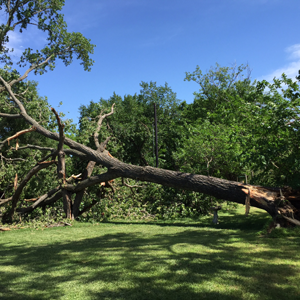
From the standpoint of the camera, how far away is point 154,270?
3688 mm

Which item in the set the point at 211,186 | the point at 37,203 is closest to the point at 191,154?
the point at 211,186

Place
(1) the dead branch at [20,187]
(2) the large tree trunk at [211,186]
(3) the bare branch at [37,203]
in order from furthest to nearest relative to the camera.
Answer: (3) the bare branch at [37,203], (1) the dead branch at [20,187], (2) the large tree trunk at [211,186]

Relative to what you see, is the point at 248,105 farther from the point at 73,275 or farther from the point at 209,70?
the point at 209,70

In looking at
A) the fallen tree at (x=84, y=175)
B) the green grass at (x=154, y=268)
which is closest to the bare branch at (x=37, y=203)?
the fallen tree at (x=84, y=175)

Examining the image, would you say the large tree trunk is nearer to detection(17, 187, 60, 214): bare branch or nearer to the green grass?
detection(17, 187, 60, 214): bare branch

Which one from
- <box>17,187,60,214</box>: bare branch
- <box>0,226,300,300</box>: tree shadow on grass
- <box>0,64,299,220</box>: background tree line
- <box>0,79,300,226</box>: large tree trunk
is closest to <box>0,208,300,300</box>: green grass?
<box>0,226,300,300</box>: tree shadow on grass

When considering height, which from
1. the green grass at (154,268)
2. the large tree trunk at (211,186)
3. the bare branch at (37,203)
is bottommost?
the green grass at (154,268)

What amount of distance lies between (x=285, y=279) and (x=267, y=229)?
324 centimetres

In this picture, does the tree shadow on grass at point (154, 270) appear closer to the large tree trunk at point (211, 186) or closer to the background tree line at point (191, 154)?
the large tree trunk at point (211, 186)

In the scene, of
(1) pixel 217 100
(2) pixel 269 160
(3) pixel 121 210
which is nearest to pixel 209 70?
(1) pixel 217 100

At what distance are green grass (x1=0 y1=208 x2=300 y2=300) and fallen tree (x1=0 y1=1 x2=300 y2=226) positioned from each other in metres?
1.15

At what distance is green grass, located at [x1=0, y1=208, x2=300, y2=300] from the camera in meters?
2.98

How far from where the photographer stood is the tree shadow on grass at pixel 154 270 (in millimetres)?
2975

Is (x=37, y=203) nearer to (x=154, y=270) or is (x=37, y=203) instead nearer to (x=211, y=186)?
(x=211, y=186)
